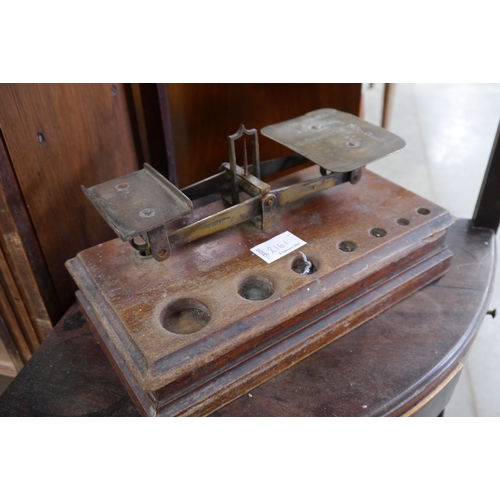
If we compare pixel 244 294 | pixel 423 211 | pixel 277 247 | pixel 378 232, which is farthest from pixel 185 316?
pixel 423 211

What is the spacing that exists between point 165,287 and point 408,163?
2.31 meters

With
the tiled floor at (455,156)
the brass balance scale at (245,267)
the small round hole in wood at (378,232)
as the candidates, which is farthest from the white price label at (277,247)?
the tiled floor at (455,156)

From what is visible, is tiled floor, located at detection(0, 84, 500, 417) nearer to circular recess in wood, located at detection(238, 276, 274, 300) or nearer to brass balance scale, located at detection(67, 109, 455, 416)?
brass balance scale, located at detection(67, 109, 455, 416)

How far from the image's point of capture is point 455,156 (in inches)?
117

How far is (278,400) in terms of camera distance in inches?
35.1

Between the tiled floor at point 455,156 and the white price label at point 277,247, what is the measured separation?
3.49 feet

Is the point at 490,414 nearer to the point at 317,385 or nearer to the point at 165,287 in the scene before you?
the point at 317,385

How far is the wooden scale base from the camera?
83 centimetres

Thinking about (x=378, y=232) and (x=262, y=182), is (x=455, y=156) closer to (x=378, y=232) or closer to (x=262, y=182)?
(x=378, y=232)

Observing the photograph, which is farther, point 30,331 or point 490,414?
point 490,414

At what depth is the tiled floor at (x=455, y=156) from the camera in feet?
5.92

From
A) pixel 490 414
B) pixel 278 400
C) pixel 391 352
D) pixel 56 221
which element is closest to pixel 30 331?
pixel 56 221

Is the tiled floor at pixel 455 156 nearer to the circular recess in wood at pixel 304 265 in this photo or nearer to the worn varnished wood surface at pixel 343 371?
the worn varnished wood surface at pixel 343 371

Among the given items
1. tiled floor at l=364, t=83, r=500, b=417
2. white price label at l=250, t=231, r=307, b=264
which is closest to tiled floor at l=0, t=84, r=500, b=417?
tiled floor at l=364, t=83, r=500, b=417
